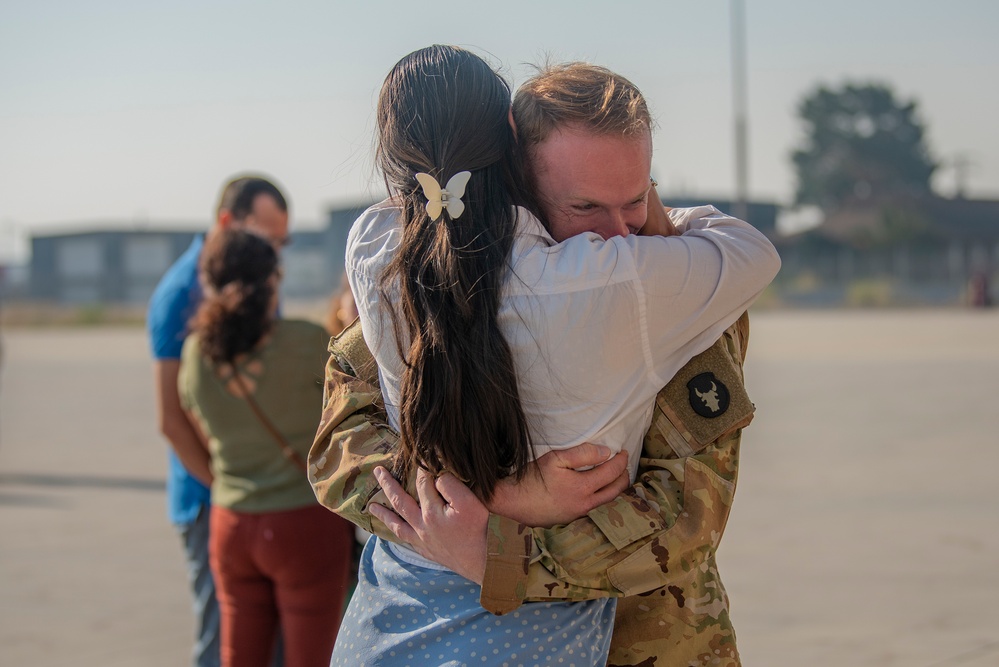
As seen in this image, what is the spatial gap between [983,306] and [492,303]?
40.4 m

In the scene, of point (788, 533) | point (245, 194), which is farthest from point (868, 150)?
point (245, 194)

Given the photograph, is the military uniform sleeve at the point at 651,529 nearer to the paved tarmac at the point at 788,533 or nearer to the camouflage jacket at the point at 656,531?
the camouflage jacket at the point at 656,531

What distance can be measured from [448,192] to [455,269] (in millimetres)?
125

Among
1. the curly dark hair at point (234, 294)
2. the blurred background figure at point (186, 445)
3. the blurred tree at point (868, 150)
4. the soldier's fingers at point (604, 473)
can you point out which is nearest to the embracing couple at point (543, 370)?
the soldier's fingers at point (604, 473)

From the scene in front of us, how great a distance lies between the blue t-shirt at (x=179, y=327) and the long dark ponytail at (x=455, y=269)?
217 centimetres

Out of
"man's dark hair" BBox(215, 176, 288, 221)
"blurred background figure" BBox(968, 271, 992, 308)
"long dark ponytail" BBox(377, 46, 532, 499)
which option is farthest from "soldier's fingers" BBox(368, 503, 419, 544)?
"blurred background figure" BBox(968, 271, 992, 308)

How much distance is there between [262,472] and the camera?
10.9 ft

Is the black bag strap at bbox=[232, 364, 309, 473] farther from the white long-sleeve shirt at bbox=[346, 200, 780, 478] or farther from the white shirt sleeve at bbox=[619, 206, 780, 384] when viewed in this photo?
the white shirt sleeve at bbox=[619, 206, 780, 384]

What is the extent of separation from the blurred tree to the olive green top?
72875 millimetres

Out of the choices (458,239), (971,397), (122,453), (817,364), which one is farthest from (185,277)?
(817,364)

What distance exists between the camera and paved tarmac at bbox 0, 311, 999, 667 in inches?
191

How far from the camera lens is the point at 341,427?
1.92 m

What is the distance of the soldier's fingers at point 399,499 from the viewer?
5.70 feet

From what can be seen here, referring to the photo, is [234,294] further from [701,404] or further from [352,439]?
[701,404]
